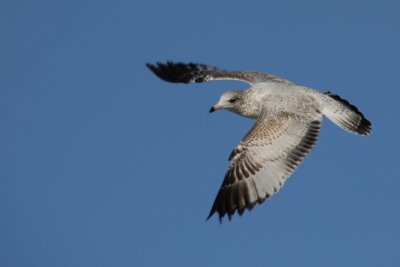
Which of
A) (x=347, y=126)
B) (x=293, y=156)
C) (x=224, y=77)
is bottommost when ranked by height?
(x=293, y=156)

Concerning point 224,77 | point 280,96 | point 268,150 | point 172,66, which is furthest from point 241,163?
point 172,66

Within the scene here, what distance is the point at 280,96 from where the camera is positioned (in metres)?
14.3

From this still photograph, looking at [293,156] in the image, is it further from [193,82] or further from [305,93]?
[193,82]

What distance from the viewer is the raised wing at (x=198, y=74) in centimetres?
1628

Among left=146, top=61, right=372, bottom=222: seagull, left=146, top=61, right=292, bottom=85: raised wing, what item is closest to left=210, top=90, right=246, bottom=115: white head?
left=146, top=61, right=372, bottom=222: seagull

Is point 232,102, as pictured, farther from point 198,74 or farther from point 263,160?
point 198,74

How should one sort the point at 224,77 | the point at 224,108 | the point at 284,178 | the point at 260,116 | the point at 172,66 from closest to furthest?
the point at 284,178 → the point at 260,116 → the point at 224,108 → the point at 224,77 → the point at 172,66

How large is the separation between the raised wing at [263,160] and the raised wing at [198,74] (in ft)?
7.68

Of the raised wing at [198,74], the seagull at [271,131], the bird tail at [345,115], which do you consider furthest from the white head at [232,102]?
the bird tail at [345,115]

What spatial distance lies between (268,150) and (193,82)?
408 cm

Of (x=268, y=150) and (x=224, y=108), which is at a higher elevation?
(x=224, y=108)

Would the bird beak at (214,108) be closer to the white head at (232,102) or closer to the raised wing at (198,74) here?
the white head at (232,102)

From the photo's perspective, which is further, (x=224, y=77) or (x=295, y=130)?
(x=224, y=77)

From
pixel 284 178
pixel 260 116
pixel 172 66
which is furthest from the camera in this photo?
pixel 172 66
